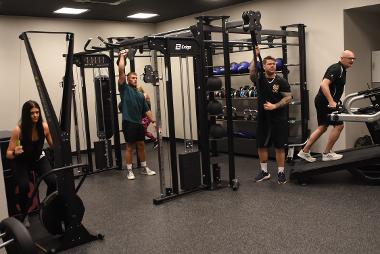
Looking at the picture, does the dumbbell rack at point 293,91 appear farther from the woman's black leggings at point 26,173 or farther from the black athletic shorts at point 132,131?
the woman's black leggings at point 26,173

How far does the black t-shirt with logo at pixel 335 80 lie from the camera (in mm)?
5070

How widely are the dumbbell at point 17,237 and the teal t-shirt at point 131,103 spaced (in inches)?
143

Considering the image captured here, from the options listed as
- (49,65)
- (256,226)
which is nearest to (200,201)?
(256,226)

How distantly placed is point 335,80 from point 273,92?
0.86m

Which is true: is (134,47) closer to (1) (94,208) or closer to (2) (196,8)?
(1) (94,208)

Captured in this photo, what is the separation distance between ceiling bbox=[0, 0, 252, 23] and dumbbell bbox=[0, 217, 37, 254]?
16.7 feet

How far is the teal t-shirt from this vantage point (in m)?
5.57

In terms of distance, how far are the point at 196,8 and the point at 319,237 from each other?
554 centimetres

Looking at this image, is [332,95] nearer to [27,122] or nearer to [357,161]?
[357,161]

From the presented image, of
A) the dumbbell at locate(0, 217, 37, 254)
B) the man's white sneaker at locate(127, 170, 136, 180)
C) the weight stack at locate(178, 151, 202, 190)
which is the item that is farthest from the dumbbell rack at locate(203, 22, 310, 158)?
the dumbbell at locate(0, 217, 37, 254)

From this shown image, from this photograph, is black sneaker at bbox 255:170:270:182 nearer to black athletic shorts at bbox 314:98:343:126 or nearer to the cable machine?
black athletic shorts at bbox 314:98:343:126

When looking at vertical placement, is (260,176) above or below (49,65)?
below

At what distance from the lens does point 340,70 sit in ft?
16.6

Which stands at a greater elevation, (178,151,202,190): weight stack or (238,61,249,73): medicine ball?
(238,61,249,73): medicine ball
